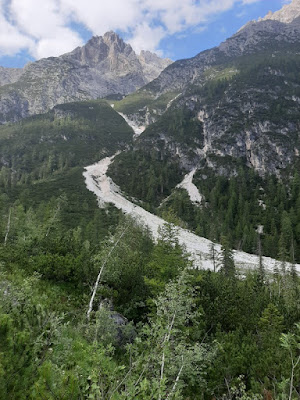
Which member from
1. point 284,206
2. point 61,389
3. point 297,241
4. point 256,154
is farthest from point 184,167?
point 61,389

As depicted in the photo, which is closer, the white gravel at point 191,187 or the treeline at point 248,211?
the treeline at point 248,211

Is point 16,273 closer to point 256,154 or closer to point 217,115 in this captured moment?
point 256,154

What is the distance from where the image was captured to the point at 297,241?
9125 cm

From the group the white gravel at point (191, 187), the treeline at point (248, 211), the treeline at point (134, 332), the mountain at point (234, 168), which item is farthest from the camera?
the white gravel at point (191, 187)

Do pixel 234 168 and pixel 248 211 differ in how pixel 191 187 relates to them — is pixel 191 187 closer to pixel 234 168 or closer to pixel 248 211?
Result: pixel 234 168

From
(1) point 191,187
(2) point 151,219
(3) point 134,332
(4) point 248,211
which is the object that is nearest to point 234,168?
(1) point 191,187

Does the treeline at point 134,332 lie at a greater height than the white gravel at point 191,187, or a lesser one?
lesser

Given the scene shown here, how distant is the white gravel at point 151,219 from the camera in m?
66.6

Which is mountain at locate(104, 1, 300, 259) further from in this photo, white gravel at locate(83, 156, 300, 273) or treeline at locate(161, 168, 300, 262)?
white gravel at locate(83, 156, 300, 273)

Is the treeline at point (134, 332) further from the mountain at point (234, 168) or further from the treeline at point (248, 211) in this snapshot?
the mountain at point (234, 168)

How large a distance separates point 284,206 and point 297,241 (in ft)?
90.2

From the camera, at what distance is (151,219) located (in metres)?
102

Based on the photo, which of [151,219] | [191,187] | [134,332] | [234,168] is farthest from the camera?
[234,168]

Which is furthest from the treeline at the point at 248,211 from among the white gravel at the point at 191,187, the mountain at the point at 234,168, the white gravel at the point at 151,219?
the white gravel at the point at 151,219
